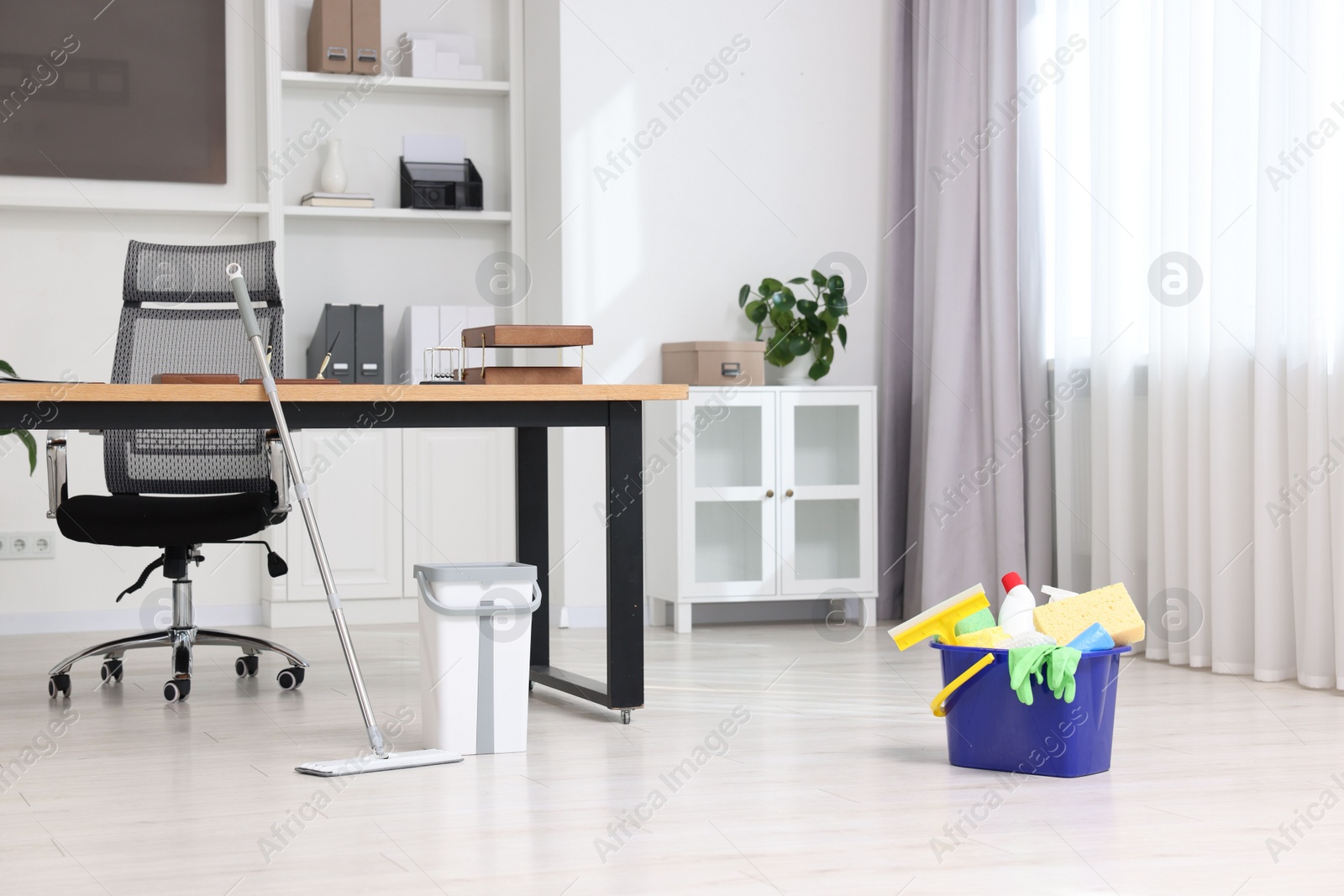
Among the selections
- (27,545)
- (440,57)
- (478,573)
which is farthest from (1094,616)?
(27,545)

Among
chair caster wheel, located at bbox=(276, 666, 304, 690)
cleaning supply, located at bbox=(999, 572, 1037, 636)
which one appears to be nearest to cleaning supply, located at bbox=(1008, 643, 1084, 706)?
cleaning supply, located at bbox=(999, 572, 1037, 636)

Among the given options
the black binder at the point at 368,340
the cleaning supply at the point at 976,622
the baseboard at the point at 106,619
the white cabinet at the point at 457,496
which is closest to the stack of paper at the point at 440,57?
the black binder at the point at 368,340

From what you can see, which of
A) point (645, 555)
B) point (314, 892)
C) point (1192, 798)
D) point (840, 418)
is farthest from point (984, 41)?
point (314, 892)

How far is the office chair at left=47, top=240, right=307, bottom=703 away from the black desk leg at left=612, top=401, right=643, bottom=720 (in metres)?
0.85

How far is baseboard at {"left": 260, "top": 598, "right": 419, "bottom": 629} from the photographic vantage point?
4.25 metres

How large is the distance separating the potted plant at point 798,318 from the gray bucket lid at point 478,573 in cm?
204

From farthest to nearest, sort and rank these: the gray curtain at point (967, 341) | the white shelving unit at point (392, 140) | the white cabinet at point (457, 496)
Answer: the white shelving unit at point (392, 140)
the white cabinet at point (457, 496)
the gray curtain at point (967, 341)

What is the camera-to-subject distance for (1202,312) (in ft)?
10.8

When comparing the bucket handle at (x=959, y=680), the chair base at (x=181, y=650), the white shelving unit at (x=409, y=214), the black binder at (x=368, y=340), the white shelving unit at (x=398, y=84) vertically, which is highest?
the white shelving unit at (x=398, y=84)

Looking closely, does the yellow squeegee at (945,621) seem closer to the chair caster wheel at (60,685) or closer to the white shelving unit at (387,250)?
the chair caster wheel at (60,685)

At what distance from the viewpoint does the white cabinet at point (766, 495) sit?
4.14 metres

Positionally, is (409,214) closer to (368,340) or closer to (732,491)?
(368,340)

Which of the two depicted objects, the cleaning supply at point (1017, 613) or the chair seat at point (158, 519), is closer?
the cleaning supply at point (1017, 613)

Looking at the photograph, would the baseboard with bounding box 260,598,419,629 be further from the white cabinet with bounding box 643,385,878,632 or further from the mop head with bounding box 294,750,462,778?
the mop head with bounding box 294,750,462,778
